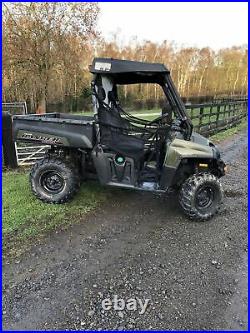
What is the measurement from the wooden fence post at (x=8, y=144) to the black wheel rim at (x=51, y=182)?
180 cm

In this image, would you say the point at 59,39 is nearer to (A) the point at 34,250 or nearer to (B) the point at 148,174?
(B) the point at 148,174

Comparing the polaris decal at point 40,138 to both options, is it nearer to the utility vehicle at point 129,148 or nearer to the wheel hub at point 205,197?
the utility vehicle at point 129,148

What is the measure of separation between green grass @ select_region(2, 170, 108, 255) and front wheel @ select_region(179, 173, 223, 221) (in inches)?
53.2

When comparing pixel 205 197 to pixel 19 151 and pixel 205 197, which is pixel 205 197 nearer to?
pixel 205 197

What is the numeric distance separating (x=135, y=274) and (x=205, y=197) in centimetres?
172

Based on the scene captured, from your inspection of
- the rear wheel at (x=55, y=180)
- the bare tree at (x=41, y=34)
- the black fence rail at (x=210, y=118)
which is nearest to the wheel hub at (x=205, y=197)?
the rear wheel at (x=55, y=180)

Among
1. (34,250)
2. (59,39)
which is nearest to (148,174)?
(34,250)

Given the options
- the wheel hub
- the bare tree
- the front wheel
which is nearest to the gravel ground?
the front wheel

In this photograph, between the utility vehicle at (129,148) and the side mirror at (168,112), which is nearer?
the utility vehicle at (129,148)

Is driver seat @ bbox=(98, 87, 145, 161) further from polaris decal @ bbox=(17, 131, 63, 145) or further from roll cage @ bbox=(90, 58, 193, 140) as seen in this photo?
polaris decal @ bbox=(17, 131, 63, 145)

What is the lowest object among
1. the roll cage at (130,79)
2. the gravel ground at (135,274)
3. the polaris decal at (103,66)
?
the gravel ground at (135,274)

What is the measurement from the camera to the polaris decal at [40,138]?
4.08 m

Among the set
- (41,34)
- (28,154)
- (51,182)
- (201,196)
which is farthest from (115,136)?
(41,34)

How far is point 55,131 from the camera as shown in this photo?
4066 millimetres
